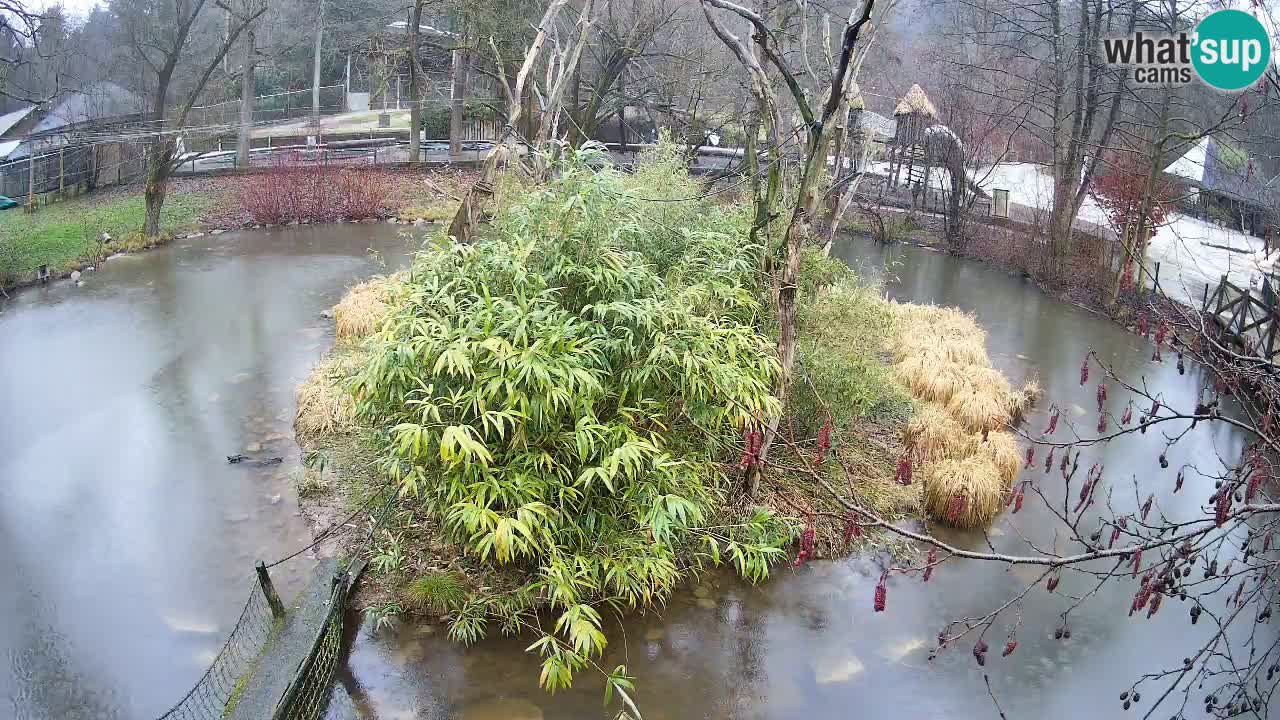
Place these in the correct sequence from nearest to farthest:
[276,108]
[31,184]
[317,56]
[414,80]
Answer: [31,184] → [414,80] → [317,56] → [276,108]

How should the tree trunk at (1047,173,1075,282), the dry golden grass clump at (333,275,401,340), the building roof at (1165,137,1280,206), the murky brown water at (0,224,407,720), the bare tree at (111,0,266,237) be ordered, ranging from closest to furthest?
the murky brown water at (0,224,407,720) → the dry golden grass clump at (333,275,401,340) → the building roof at (1165,137,1280,206) → the tree trunk at (1047,173,1075,282) → the bare tree at (111,0,266,237)

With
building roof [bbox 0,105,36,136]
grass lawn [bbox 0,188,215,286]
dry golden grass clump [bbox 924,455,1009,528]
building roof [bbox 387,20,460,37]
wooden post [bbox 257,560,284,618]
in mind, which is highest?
building roof [bbox 387,20,460,37]

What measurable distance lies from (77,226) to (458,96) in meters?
7.73

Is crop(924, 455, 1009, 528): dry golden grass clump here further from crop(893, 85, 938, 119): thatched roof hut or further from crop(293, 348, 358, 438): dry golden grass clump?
crop(893, 85, 938, 119): thatched roof hut

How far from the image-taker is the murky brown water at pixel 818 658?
500 centimetres

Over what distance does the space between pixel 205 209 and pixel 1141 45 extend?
1443 centimetres

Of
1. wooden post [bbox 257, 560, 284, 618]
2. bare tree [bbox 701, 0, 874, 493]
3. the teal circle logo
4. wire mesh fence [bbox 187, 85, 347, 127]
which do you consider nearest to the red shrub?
wire mesh fence [bbox 187, 85, 347, 127]

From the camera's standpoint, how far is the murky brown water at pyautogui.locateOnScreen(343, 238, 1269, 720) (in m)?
5.00

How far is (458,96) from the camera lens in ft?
62.4

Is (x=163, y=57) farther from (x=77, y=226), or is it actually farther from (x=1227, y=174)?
(x=1227, y=174)

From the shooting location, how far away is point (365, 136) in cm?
2198

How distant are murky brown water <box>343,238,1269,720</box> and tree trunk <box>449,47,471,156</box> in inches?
588

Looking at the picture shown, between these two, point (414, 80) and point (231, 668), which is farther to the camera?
point (414, 80)

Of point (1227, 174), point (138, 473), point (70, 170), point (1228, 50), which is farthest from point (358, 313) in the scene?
point (1227, 174)
